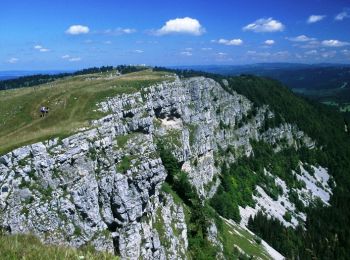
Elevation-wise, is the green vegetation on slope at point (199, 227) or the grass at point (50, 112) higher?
the grass at point (50, 112)

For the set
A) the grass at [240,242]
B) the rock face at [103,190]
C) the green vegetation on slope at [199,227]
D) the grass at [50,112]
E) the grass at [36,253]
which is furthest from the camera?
the grass at [240,242]

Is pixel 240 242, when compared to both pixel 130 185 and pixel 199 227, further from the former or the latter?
pixel 130 185

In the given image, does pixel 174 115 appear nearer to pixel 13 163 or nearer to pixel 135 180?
pixel 135 180

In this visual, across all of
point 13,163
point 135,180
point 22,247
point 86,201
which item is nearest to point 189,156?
point 135,180

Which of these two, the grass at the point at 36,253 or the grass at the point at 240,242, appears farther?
the grass at the point at 240,242

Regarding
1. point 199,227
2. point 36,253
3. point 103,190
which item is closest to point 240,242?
point 199,227

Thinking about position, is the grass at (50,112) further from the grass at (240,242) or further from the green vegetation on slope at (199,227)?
the grass at (240,242)

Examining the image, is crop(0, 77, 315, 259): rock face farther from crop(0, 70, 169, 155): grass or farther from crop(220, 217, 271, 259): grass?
crop(220, 217, 271, 259): grass

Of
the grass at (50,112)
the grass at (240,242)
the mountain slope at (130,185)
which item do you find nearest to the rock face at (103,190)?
the mountain slope at (130,185)

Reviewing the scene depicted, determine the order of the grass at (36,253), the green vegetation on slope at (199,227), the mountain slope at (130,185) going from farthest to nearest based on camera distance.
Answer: the green vegetation on slope at (199,227) < the mountain slope at (130,185) < the grass at (36,253)
